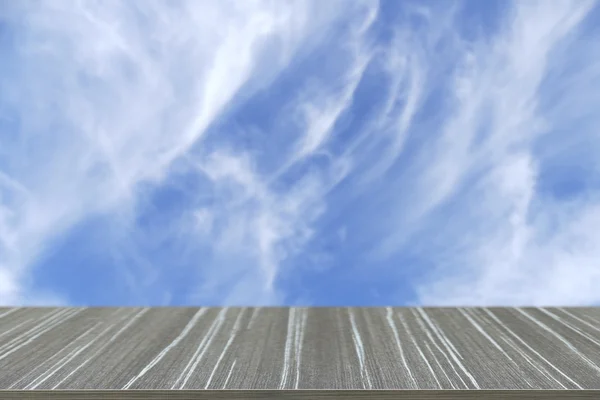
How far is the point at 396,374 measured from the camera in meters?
2.23

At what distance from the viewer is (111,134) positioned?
5.09 m

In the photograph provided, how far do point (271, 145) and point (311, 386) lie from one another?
330 cm

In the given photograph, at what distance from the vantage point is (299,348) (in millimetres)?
2590

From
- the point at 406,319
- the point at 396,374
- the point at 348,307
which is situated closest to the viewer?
the point at 396,374

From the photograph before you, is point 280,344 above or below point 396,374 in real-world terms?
above

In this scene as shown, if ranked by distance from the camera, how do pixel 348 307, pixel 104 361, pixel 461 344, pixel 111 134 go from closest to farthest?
pixel 104 361, pixel 461 344, pixel 348 307, pixel 111 134

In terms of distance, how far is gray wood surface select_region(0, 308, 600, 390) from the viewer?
219cm

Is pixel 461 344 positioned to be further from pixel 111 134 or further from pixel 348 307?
pixel 111 134

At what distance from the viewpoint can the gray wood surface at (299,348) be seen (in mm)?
2191

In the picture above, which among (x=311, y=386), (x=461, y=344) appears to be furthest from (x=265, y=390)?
(x=461, y=344)

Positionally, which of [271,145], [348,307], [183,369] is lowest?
[183,369]

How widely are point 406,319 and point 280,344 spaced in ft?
2.39

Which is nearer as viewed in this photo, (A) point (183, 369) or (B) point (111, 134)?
(A) point (183, 369)

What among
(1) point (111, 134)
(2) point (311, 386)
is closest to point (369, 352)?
(2) point (311, 386)
